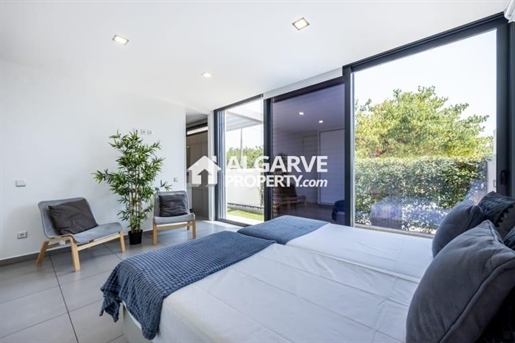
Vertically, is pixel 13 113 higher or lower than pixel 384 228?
higher

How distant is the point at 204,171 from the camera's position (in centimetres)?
605

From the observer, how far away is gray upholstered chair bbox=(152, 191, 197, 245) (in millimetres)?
3855

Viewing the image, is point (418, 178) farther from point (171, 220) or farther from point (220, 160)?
point (220, 160)

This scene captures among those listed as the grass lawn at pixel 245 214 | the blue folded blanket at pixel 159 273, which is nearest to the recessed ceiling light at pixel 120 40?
the blue folded blanket at pixel 159 273

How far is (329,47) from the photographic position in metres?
2.73

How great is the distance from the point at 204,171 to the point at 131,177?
2.32 m

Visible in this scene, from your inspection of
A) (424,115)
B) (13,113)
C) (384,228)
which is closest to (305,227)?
(384,228)

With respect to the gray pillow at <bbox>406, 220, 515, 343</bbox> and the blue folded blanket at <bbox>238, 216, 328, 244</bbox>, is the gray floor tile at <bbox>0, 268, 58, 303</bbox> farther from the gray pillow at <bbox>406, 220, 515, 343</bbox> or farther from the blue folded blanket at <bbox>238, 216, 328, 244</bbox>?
the gray pillow at <bbox>406, 220, 515, 343</bbox>

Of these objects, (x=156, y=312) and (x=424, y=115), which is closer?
(x=156, y=312)

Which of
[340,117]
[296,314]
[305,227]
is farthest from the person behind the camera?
[340,117]

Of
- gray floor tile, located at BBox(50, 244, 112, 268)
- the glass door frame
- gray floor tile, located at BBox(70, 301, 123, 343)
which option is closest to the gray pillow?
gray floor tile, located at BBox(70, 301, 123, 343)

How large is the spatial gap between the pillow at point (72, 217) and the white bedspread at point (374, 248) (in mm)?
3000

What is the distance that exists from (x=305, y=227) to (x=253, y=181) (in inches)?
94.9

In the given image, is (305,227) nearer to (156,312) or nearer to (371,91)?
(156,312)
